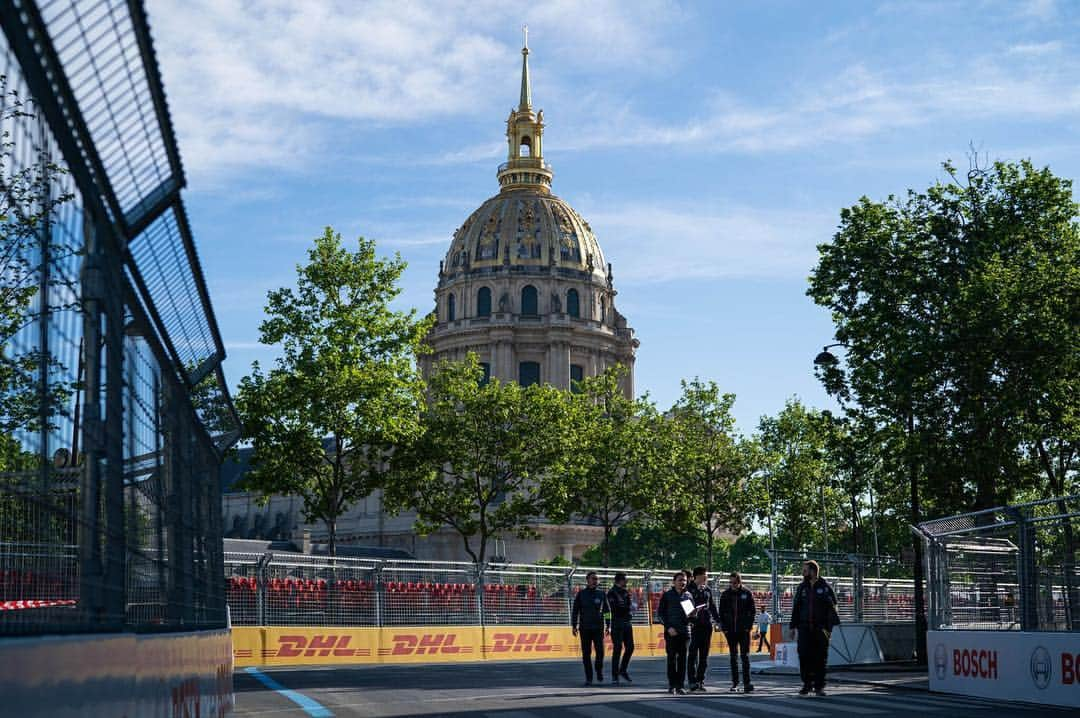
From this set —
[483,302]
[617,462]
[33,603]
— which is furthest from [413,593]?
[483,302]

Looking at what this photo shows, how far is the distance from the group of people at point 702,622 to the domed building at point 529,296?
12475cm

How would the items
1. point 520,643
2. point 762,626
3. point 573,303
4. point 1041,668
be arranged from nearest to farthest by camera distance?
point 1041,668 < point 520,643 < point 762,626 < point 573,303

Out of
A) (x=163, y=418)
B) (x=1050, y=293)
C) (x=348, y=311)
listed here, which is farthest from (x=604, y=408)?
(x=163, y=418)

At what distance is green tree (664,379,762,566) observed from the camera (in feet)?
267

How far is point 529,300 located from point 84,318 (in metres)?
153

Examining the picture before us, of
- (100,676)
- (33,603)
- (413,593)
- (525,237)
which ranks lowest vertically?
(413,593)

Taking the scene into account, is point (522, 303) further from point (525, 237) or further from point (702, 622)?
point (702, 622)

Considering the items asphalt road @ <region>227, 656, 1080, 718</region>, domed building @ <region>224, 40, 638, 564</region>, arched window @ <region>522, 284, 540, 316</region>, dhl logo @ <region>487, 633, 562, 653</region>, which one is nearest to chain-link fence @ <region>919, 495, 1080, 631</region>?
asphalt road @ <region>227, 656, 1080, 718</region>

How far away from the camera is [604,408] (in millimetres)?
86688

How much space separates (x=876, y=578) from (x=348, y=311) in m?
26.8

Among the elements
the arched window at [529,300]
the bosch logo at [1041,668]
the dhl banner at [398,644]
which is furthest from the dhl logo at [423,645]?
the arched window at [529,300]

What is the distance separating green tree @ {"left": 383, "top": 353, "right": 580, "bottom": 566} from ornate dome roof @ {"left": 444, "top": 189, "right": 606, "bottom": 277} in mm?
84969

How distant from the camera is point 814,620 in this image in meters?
17.7

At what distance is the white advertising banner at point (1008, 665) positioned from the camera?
1547 centimetres
